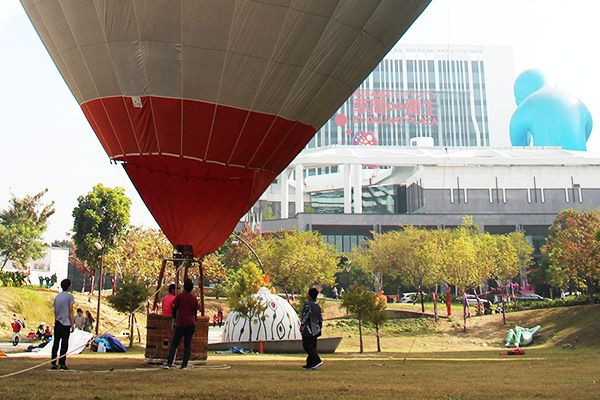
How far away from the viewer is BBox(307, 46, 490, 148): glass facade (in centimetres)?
12575

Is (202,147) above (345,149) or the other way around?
Answer: the other way around

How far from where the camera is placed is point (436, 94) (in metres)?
128

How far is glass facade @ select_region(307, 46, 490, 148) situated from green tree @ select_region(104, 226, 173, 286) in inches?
3274

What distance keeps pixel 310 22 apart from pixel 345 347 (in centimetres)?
2133

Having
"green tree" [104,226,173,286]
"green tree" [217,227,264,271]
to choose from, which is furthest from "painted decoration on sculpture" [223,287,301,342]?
"green tree" [217,227,264,271]

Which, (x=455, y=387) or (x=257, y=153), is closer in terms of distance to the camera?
(x=455, y=387)

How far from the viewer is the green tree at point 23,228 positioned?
47.6m

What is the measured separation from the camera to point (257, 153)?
9.73 metres

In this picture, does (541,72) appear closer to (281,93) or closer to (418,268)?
(418,268)

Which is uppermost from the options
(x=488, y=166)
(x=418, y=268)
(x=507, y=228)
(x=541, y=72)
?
(x=541, y=72)

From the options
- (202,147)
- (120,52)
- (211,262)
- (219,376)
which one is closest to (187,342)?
(219,376)

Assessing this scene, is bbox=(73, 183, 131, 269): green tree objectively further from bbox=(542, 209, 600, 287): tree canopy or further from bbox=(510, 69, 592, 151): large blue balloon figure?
bbox=(510, 69, 592, 151): large blue balloon figure

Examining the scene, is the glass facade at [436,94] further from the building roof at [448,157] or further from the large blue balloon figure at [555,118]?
the building roof at [448,157]

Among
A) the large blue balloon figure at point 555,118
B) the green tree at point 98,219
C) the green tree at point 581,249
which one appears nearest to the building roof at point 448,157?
the large blue balloon figure at point 555,118
